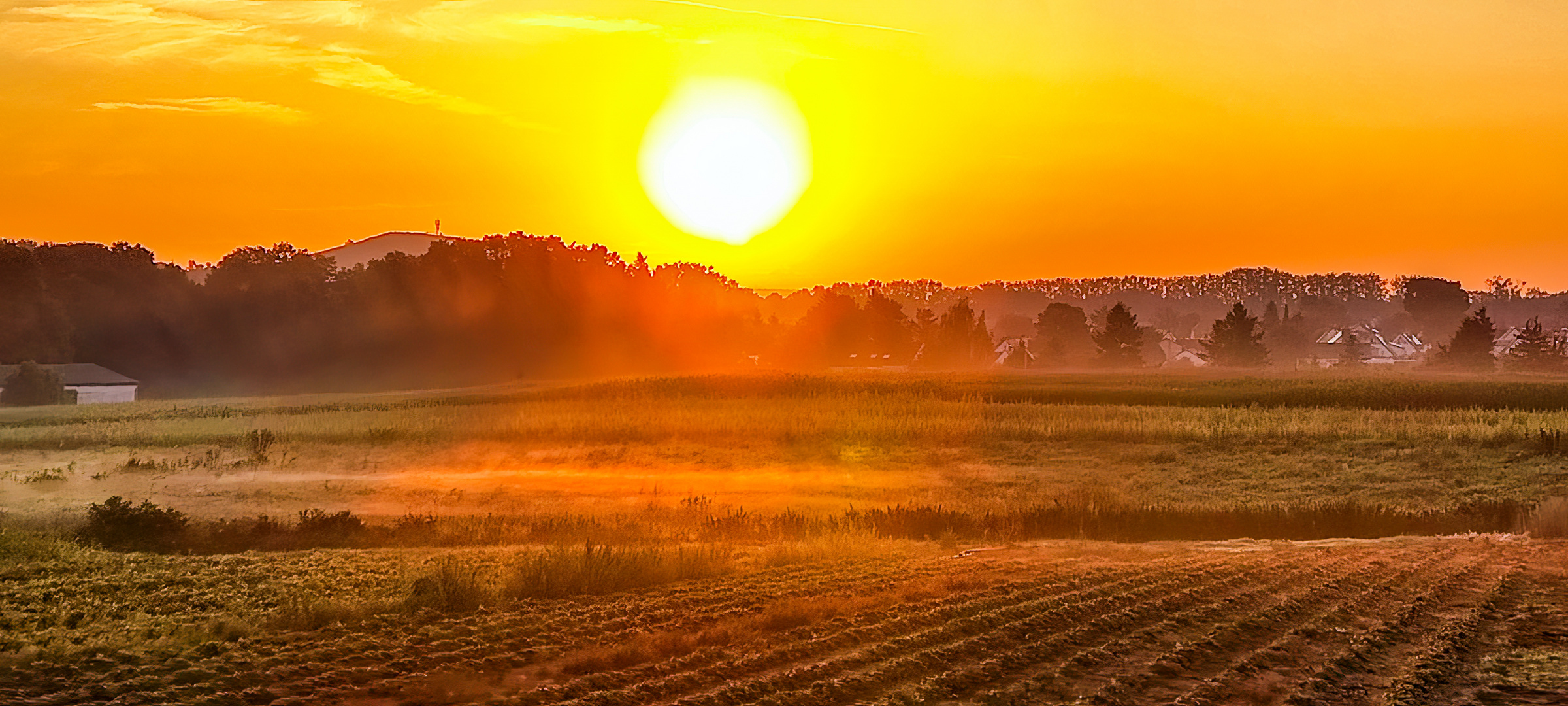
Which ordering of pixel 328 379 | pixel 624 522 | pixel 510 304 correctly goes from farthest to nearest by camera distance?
pixel 510 304 < pixel 328 379 < pixel 624 522

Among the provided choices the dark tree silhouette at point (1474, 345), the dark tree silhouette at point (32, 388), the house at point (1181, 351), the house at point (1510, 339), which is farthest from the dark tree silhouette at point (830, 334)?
the dark tree silhouette at point (32, 388)

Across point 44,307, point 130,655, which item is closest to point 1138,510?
point 130,655

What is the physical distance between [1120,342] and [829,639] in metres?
101

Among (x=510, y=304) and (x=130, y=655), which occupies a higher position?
(x=510, y=304)

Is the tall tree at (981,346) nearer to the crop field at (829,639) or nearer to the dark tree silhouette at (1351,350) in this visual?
the dark tree silhouette at (1351,350)

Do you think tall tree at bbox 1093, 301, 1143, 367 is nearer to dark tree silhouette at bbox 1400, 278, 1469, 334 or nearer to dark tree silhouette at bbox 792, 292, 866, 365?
dark tree silhouette at bbox 792, 292, 866, 365

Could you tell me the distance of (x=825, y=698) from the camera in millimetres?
9406

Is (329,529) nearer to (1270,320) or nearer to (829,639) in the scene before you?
(829,639)

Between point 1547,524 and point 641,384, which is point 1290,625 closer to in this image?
point 1547,524

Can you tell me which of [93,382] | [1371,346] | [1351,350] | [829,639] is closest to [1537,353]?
[1351,350]

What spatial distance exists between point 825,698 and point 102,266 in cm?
7769

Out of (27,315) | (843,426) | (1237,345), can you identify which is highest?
(27,315)

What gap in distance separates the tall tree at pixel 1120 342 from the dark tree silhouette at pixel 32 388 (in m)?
79.0

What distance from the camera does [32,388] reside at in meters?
62.2
